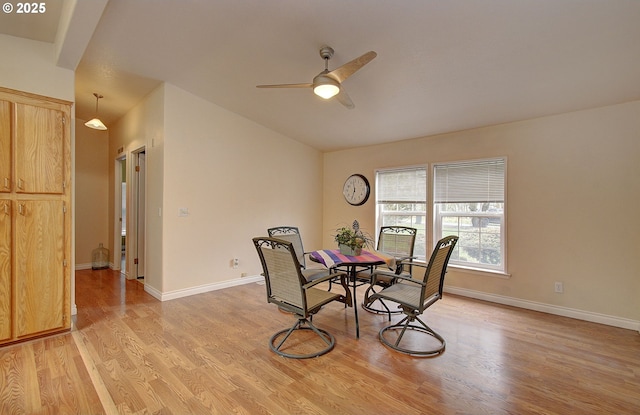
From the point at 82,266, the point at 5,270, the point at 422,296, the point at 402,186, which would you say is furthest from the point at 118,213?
the point at 422,296

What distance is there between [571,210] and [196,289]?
194 inches

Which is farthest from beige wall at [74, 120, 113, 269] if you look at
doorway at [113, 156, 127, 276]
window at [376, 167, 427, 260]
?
window at [376, 167, 427, 260]

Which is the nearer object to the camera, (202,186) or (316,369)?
(316,369)

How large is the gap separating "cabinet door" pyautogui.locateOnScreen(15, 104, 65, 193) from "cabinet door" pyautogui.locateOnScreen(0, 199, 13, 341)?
0.73ft

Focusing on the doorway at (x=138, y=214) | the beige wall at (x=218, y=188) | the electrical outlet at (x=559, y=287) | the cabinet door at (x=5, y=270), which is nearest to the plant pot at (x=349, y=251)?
the beige wall at (x=218, y=188)

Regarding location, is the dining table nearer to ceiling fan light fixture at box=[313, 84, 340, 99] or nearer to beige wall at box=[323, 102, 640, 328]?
ceiling fan light fixture at box=[313, 84, 340, 99]

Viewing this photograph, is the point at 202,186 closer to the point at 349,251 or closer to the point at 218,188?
the point at 218,188

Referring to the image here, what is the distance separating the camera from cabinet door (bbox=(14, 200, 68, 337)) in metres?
2.60

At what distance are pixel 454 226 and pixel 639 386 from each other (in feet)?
7.97

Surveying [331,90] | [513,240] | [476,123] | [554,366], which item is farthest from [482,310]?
[331,90]

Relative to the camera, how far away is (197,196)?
4195 mm

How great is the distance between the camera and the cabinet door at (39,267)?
8.52ft

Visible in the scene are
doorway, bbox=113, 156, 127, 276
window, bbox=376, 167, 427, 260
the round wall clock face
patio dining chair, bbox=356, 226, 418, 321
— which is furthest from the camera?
doorway, bbox=113, 156, 127, 276

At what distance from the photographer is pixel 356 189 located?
213 inches
